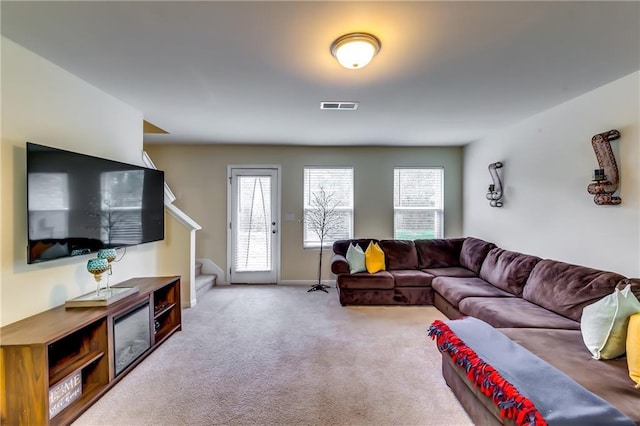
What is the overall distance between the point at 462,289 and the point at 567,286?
38.9 inches

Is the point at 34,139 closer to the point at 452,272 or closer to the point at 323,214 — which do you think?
the point at 323,214

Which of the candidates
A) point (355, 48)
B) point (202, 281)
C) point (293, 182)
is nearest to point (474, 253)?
point (293, 182)

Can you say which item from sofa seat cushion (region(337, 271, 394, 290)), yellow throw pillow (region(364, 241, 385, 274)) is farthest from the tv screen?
yellow throw pillow (region(364, 241, 385, 274))

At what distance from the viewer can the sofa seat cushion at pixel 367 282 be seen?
160 inches

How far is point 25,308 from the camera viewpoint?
2.03 metres

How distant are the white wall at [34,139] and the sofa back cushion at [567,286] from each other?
4065 mm

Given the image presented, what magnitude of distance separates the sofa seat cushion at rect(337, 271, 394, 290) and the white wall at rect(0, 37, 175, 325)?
265 cm

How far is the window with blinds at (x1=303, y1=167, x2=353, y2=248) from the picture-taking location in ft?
17.1

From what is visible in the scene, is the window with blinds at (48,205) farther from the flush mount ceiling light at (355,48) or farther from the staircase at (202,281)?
the staircase at (202,281)

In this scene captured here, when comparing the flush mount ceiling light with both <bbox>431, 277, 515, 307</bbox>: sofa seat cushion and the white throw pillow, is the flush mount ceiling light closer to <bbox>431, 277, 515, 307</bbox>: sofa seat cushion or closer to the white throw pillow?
the white throw pillow

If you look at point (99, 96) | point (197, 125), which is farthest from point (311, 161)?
point (99, 96)

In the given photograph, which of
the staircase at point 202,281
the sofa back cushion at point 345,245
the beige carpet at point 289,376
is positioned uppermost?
the sofa back cushion at point 345,245

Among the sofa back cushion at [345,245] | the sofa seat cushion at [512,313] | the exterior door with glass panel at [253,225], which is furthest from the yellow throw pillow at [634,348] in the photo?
the exterior door with glass panel at [253,225]

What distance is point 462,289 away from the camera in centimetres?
338
